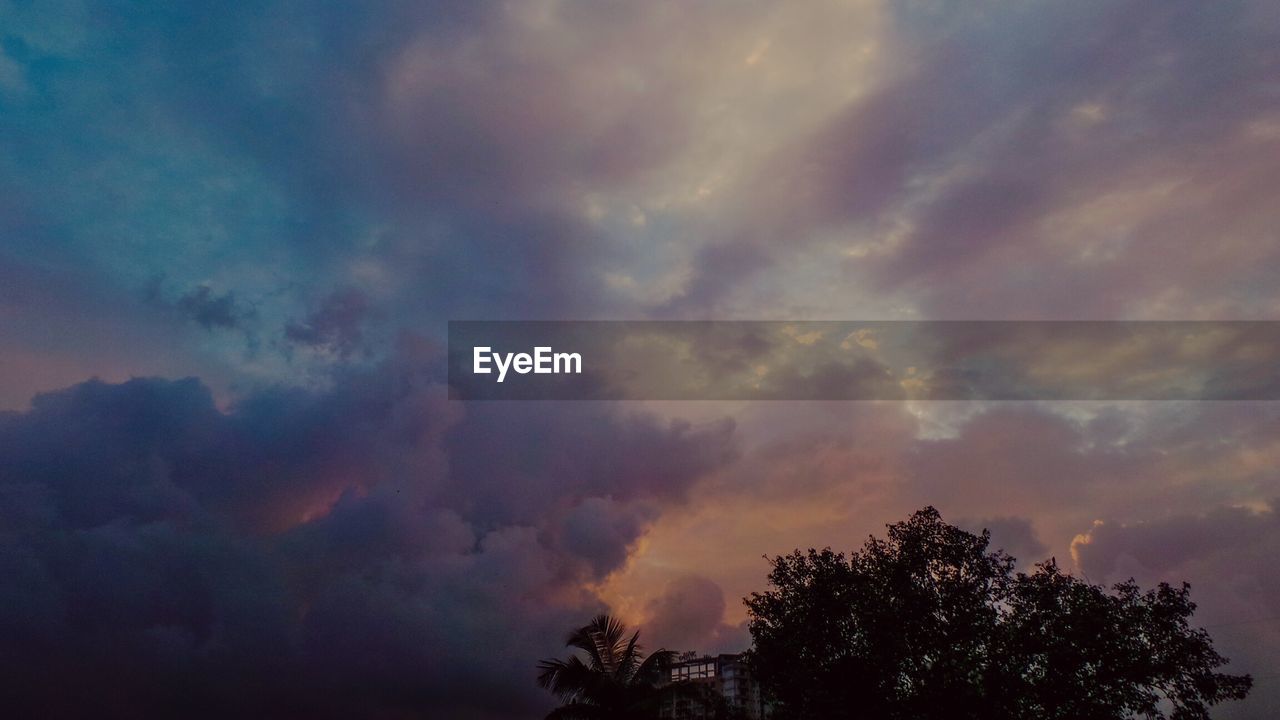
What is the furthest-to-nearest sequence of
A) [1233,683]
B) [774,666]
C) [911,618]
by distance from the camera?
[774,666], [911,618], [1233,683]

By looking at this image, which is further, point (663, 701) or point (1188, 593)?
point (663, 701)

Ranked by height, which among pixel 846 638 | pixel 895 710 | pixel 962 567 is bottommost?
pixel 895 710

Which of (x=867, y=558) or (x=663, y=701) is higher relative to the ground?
(x=867, y=558)

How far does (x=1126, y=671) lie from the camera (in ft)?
92.7

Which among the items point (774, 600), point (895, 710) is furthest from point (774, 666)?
point (895, 710)

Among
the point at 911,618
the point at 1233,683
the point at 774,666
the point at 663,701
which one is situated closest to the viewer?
the point at 1233,683

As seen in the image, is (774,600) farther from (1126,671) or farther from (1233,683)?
(1233,683)

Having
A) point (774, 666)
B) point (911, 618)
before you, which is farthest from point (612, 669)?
point (911, 618)

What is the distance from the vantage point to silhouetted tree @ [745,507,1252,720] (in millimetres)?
28344

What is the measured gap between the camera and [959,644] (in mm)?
29594

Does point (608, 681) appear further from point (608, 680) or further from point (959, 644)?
point (959, 644)

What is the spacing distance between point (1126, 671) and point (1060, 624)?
2395mm

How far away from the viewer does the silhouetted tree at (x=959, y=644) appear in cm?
2834

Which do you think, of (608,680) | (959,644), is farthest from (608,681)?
(959,644)
